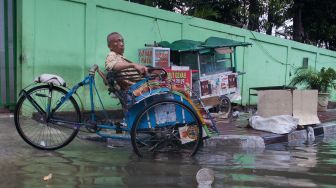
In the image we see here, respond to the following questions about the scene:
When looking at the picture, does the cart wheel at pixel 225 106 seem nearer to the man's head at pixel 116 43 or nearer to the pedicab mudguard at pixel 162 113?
the man's head at pixel 116 43

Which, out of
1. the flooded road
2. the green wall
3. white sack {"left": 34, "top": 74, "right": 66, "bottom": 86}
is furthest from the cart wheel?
white sack {"left": 34, "top": 74, "right": 66, "bottom": 86}

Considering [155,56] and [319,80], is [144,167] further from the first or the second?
[319,80]

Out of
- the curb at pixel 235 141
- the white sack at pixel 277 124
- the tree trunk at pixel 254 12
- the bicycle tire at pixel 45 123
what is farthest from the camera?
the tree trunk at pixel 254 12

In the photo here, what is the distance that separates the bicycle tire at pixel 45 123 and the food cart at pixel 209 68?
4878 mm

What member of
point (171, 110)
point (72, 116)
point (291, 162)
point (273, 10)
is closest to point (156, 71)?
point (171, 110)

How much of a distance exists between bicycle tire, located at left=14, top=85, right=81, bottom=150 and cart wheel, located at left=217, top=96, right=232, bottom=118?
553 centimetres

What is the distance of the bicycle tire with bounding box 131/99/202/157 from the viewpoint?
19.9 feet

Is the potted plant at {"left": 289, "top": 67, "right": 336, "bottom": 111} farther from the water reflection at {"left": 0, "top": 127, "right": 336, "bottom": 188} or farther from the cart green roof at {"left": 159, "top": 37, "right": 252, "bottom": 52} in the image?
the water reflection at {"left": 0, "top": 127, "right": 336, "bottom": 188}

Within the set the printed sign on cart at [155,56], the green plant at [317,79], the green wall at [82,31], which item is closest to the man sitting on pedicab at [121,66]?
the green wall at [82,31]

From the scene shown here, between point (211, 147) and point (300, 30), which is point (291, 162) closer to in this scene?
point (211, 147)

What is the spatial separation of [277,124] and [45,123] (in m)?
4.54

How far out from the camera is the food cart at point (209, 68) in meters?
11.1

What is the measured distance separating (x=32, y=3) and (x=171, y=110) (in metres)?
3.84

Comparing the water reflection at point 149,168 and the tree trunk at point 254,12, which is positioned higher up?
the tree trunk at point 254,12
